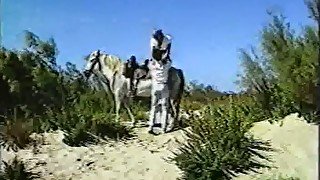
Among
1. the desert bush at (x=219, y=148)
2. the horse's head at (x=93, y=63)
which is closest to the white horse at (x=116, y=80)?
the horse's head at (x=93, y=63)

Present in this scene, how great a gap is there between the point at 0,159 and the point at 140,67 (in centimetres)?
185

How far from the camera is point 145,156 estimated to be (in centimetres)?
765

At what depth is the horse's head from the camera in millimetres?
8195

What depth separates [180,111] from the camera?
8.33m

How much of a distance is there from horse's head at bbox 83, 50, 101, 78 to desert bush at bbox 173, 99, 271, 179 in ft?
4.59

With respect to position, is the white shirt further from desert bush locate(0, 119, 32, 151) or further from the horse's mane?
desert bush locate(0, 119, 32, 151)

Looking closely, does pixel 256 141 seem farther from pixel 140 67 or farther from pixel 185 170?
pixel 140 67

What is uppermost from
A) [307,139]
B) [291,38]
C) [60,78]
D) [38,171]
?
[291,38]

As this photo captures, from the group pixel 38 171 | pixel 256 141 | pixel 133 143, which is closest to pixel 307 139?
pixel 256 141

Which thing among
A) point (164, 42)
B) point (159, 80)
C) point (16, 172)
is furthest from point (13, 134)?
point (164, 42)

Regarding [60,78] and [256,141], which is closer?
[256,141]

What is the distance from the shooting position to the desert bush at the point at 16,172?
7.11 meters

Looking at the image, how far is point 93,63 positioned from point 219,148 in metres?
1.98

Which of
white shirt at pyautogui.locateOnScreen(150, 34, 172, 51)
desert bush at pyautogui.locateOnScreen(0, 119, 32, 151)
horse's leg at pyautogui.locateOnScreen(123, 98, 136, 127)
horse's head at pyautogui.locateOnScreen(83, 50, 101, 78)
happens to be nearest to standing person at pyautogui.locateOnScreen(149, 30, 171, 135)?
white shirt at pyautogui.locateOnScreen(150, 34, 172, 51)
